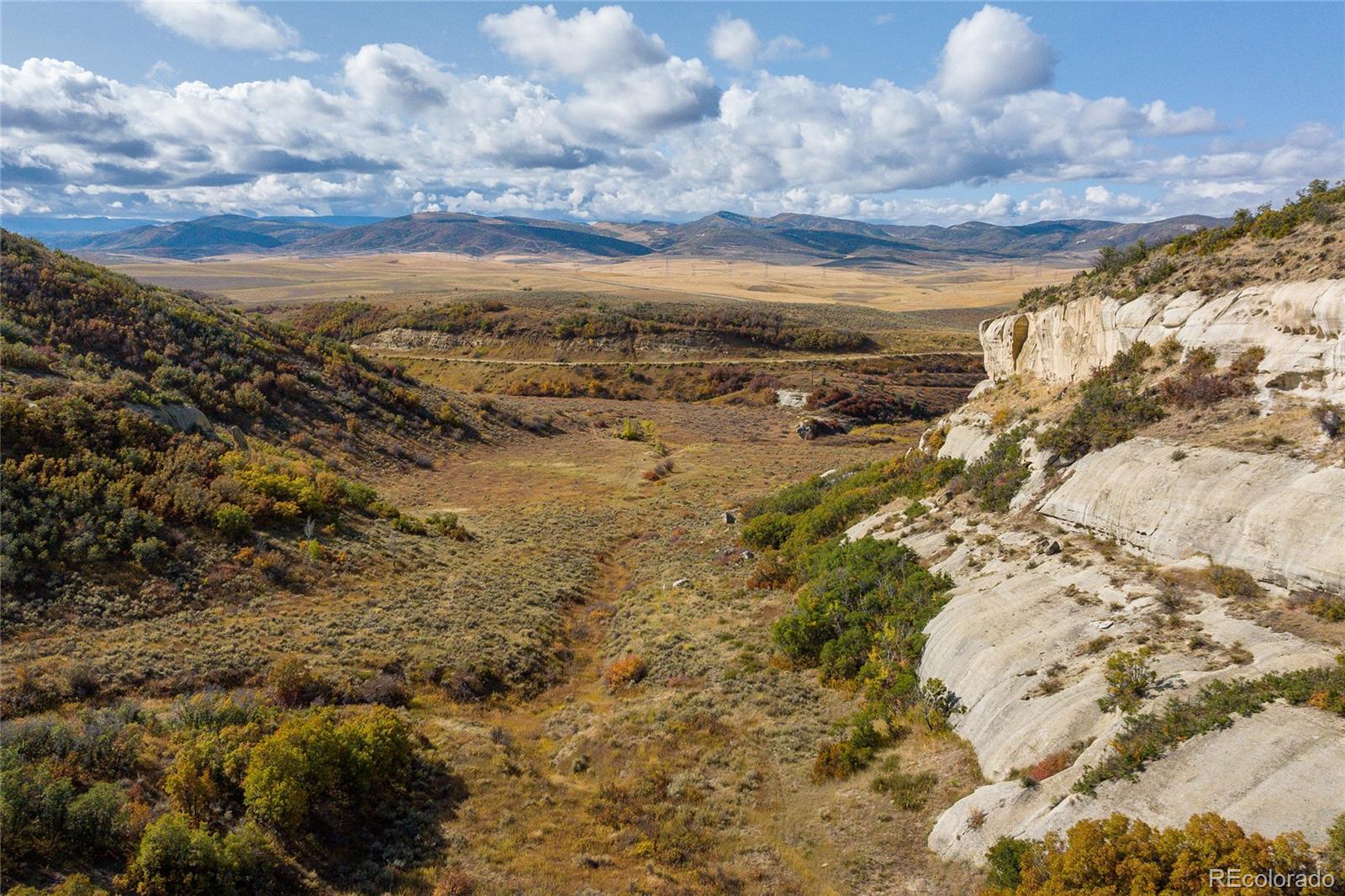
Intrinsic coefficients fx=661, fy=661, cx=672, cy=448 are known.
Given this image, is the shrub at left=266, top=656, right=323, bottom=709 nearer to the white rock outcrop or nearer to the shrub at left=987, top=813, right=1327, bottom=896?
the shrub at left=987, top=813, right=1327, bottom=896

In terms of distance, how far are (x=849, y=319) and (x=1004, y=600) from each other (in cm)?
12466

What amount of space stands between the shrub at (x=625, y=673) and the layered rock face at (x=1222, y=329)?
703 inches

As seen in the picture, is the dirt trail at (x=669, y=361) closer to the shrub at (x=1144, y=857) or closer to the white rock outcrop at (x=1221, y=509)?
the white rock outcrop at (x=1221, y=509)

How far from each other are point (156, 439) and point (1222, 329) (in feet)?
117

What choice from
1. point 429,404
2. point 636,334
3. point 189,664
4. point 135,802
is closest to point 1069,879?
point 135,802

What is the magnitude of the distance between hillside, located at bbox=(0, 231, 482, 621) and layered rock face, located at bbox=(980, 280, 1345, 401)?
2869 cm

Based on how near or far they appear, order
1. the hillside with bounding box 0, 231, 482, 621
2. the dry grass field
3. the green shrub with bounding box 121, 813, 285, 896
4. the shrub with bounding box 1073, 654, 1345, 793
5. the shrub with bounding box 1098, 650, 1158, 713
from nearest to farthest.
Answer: the green shrub with bounding box 121, 813, 285, 896 < the shrub with bounding box 1073, 654, 1345, 793 < the shrub with bounding box 1098, 650, 1158, 713 < the dry grass field < the hillside with bounding box 0, 231, 482, 621

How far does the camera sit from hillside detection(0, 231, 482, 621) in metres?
18.8

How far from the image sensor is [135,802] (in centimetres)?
1055

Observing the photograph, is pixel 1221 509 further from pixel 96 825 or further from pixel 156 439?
pixel 156 439

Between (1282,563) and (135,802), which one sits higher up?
(1282,563)

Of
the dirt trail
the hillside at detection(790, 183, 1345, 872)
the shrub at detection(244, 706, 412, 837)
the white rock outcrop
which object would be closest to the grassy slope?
the hillside at detection(790, 183, 1345, 872)

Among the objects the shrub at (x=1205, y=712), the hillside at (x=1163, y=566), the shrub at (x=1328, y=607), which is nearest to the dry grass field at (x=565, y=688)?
the hillside at (x=1163, y=566)

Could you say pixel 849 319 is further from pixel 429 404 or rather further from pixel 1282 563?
pixel 1282 563
